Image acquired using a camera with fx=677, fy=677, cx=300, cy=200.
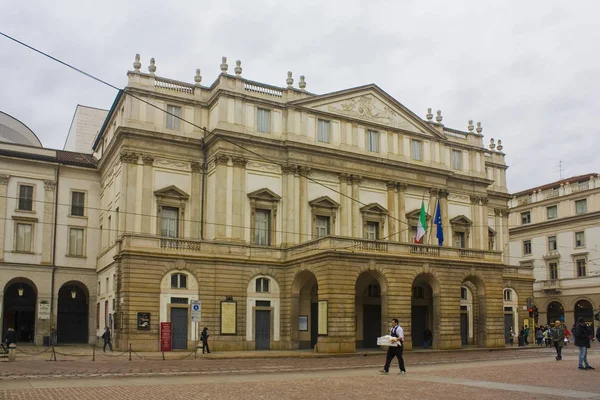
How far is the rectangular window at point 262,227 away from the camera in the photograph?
150ft

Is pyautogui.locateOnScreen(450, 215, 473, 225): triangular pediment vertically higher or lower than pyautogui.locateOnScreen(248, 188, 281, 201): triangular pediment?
lower

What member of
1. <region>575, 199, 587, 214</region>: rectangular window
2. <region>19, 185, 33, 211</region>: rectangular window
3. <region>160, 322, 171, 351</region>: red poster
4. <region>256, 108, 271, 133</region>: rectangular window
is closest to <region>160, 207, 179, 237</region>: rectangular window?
<region>160, 322, 171, 351</region>: red poster

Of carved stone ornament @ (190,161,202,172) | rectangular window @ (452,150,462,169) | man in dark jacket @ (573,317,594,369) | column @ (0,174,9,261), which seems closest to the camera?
man in dark jacket @ (573,317,594,369)

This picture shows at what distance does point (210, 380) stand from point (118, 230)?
2558 centimetres

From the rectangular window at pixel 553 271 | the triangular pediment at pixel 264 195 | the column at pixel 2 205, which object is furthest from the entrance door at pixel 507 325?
the column at pixel 2 205

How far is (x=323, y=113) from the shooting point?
1918 inches

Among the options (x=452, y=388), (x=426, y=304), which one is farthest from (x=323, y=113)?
(x=452, y=388)

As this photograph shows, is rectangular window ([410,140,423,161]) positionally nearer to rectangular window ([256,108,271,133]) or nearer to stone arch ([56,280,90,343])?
rectangular window ([256,108,271,133])

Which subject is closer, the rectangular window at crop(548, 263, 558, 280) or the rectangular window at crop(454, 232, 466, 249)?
the rectangular window at crop(454, 232, 466, 249)

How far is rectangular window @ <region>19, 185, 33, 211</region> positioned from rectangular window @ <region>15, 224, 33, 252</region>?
1332 mm

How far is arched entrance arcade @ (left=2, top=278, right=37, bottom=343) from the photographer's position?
169 feet

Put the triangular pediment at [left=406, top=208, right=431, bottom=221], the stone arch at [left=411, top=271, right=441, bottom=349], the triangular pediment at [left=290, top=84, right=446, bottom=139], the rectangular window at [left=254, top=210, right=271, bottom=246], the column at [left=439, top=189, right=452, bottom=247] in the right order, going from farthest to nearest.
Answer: the column at [left=439, top=189, right=452, bottom=247] < the triangular pediment at [left=406, top=208, right=431, bottom=221] < the triangular pediment at [left=290, top=84, right=446, bottom=139] < the stone arch at [left=411, top=271, right=441, bottom=349] < the rectangular window at [left=254, top=210, right=271, bottom=246]

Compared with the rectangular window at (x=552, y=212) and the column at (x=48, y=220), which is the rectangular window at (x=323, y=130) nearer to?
the column at (x=48, y=220)

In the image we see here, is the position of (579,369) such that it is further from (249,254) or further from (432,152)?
(432,152)
